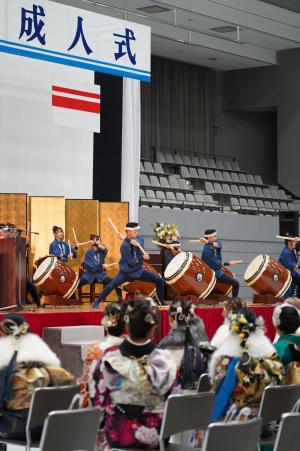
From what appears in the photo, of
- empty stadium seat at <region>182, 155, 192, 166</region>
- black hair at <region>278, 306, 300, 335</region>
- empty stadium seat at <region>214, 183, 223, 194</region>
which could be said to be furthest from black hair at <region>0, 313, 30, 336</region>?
empty stadium seat at <region>182, 155, 192, 166</region>

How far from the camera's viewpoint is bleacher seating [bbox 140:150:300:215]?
58.3 feet

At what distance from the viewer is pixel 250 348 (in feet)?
15.2

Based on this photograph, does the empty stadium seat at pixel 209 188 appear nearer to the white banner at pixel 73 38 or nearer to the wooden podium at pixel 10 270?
the white banner at pixel 73 38

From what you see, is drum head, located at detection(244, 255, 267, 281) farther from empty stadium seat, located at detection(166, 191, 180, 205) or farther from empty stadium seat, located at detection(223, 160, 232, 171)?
empty stadium seat, located at detection(223, 160, 232, 171)

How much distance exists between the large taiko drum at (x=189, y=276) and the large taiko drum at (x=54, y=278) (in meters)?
1.17

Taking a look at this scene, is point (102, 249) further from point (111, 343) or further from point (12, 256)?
point (111, 343)

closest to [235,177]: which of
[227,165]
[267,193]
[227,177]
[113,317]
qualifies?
[227,177]

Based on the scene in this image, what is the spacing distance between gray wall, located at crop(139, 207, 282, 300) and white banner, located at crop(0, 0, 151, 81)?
4206 millimetres

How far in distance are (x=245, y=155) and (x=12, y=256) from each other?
13.6 metres

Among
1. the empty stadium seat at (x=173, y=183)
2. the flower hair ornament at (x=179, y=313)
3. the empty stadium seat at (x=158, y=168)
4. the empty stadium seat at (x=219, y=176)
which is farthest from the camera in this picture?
the empty stadium seat at (x=219, y=176)

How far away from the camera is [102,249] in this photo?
11.5 metres

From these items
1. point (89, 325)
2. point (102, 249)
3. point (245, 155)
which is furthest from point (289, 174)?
point (89, 325)

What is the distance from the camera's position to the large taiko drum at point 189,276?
1100 cm

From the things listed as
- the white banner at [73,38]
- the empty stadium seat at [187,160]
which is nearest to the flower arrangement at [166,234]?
the white banner at [73,38]
